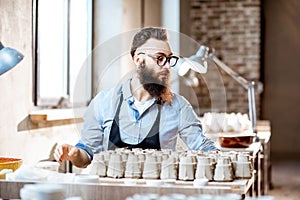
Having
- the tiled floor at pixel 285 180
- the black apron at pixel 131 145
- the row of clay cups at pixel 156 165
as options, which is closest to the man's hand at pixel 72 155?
the black apron at pixel 131 145

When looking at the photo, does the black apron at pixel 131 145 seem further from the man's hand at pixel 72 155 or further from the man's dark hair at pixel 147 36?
the man's dark hair at pixel 147 36

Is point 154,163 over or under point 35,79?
under

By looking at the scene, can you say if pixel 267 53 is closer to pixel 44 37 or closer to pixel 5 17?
pixel 44 37

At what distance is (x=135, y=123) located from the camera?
2.49m

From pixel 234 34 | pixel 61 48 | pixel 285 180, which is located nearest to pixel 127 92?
pixel 61 48

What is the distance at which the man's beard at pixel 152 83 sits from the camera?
2479 mm

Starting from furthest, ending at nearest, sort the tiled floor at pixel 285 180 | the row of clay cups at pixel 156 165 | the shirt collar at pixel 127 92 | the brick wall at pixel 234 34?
the brick wall at pixel 234 34
the tiled floor at pixel 285 180
the shirt collar at pixel 127 92
the row of clay cups at pixel 156 165

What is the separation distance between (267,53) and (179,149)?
18.6 feet

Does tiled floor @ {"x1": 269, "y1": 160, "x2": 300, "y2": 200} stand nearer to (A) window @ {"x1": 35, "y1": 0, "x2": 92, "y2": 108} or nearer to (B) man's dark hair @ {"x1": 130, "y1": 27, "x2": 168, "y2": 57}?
(A) window @ {"x1": 35, "y1": 0, "x2": 92, "y2": 108}

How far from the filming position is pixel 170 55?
2.50 meters

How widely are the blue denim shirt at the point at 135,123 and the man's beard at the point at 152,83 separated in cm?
5

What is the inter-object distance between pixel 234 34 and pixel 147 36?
16.4 feet

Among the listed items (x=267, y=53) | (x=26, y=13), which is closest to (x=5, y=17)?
(x=26, y=13)

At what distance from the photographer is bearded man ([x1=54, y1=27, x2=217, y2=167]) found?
247 cm
